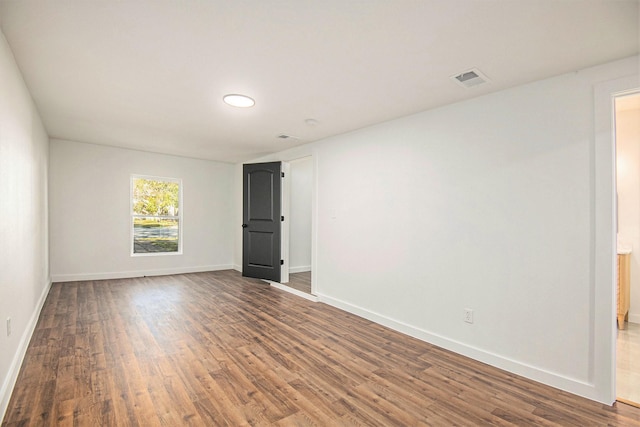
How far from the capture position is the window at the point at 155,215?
572 centimetres

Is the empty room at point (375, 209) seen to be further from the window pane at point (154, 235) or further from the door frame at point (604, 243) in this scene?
the window pane at point (154, 235)

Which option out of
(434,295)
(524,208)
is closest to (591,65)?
(524,208)

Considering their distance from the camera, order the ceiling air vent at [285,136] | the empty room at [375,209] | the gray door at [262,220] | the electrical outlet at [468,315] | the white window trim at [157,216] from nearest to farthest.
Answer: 1. the empty room at [375,209]
2. the electrical outlet at [468,315]
3. the ceiling air vent at [285,136]
4. the gray door at [262,220]
5. the white window trim at [157,216]

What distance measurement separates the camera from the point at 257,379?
223 centimetres

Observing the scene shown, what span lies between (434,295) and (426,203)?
0.91 metres

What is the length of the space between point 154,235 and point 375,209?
461cm

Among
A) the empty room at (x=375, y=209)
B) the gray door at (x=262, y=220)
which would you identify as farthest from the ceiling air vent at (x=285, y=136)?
the gray door at (x=262, y=220)

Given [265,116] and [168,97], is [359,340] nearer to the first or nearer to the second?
[265,116]

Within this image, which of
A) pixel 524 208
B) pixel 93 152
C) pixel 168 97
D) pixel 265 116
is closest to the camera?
pixel 524 208

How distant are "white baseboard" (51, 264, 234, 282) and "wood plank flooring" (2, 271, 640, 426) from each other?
1692 millimetres

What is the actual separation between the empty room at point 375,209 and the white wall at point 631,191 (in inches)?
0.9

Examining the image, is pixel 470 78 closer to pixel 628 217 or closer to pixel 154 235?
pixel 628 217

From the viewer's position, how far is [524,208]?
2391mm

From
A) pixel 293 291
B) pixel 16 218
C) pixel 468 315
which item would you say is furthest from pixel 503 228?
pixel 16 218
